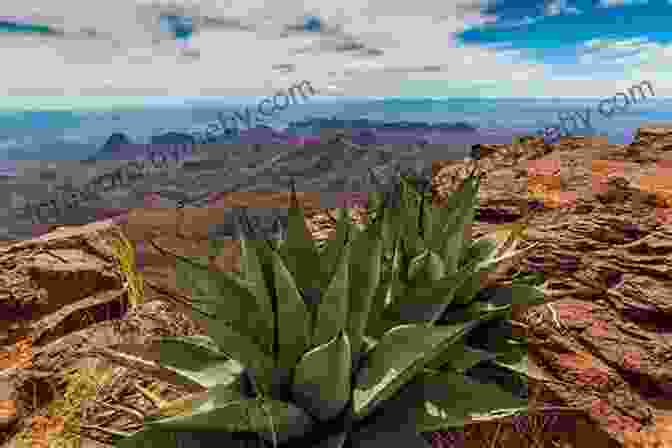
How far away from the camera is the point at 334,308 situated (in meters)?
2.10

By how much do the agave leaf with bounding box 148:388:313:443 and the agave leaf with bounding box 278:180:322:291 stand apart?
0.63 meters

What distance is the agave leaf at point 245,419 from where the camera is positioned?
6.21 ft

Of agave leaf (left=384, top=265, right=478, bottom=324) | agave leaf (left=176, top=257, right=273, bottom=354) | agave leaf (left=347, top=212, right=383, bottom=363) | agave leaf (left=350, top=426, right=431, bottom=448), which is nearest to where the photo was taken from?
agave leaf (left=350, top=426, right=431, bottom=448)

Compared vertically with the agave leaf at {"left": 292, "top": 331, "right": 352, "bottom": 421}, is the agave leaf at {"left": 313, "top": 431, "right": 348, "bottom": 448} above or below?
below

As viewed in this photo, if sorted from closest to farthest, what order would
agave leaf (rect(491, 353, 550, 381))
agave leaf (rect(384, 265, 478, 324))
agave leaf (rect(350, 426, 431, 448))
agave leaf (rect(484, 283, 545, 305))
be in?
agave leaf (rect(350, 426, 431, 448)) < agave leaf (rect(384, 265, 478, 324)) < agave leaf (rect(491, 353, 550, 381)) < agave leaf (rect(484, 283, 545, 305))

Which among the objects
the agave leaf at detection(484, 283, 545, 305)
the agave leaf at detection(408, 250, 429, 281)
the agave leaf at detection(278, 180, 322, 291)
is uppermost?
the agave leaf at detection(278, 180, 322, 291)

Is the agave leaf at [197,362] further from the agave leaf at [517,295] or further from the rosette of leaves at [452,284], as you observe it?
the agave leaf at [517,295]

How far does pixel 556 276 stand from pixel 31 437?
12.6 feet

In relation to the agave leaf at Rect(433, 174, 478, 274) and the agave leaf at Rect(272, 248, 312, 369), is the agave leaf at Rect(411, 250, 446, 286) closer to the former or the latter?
the agave leaf at Rect(433, 174, 478, 274)

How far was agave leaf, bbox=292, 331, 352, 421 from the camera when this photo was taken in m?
1.90

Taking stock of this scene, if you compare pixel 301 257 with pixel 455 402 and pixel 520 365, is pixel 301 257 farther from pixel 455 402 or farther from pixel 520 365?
pixel 520 365

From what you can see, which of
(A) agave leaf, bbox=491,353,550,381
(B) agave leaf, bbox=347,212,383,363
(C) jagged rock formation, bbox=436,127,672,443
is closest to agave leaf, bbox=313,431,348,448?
(B) agave leaf, bbox=347,212,383,363

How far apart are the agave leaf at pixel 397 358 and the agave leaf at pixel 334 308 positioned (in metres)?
0.20

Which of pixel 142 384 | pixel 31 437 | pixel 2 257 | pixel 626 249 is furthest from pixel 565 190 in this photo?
pixel 2 257
